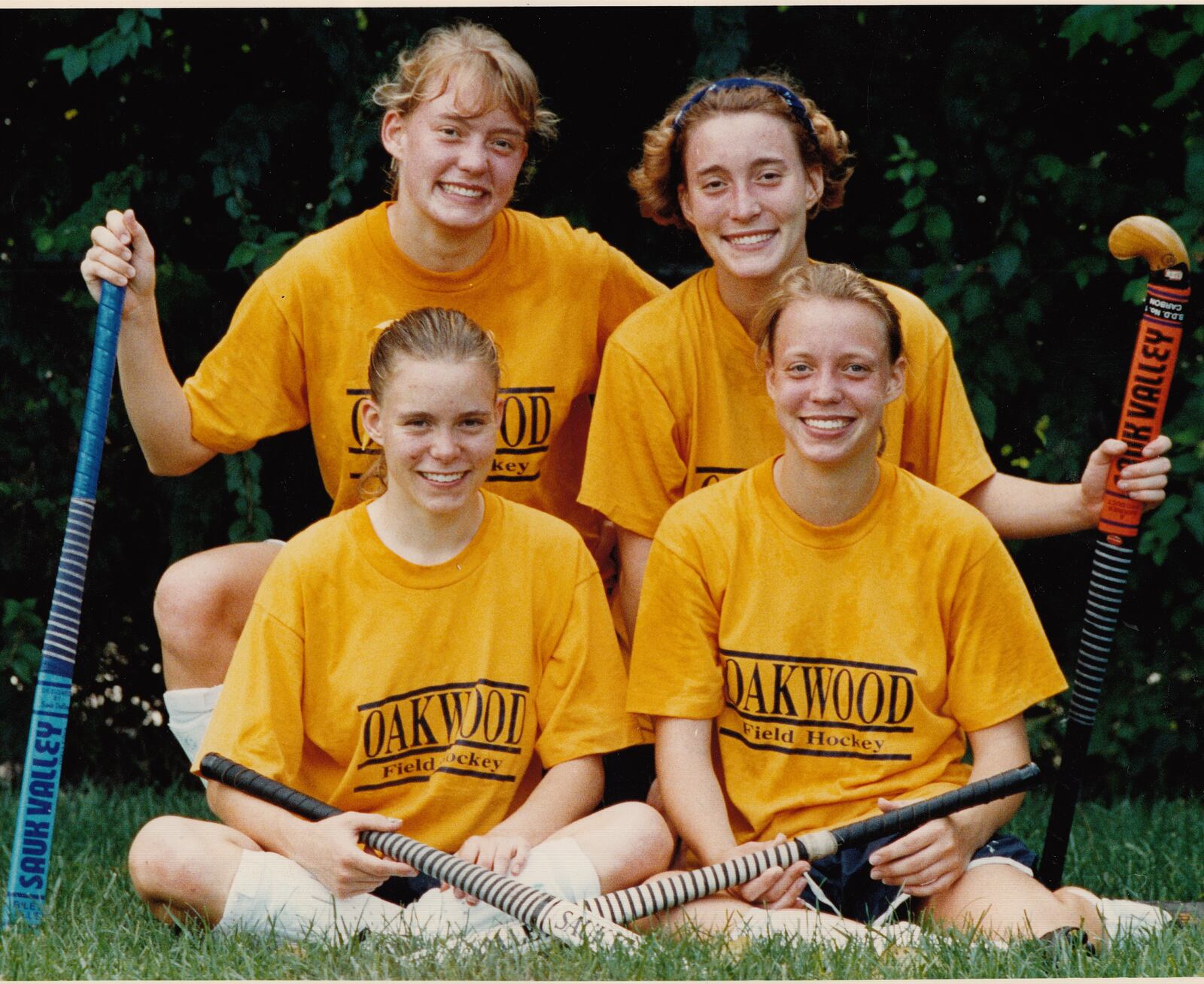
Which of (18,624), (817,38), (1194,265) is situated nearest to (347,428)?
(18,624)

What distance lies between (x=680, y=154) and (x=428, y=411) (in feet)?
2.75

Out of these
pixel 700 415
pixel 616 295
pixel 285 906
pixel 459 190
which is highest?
pixel 459 190

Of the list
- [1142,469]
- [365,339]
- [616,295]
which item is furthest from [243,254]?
[1142,469]

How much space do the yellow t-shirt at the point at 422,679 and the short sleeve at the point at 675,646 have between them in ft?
0.26

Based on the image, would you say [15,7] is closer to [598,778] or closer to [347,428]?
[347,428]

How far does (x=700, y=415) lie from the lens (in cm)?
318

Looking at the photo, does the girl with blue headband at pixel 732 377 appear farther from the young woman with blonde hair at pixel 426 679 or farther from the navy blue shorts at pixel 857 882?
the navy blue shorts at pixel 857 882

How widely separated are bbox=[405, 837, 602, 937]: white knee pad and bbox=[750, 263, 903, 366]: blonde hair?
937mm

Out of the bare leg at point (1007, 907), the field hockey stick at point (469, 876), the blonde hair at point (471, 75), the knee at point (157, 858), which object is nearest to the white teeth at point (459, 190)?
the blonde hair at point (471, 75)

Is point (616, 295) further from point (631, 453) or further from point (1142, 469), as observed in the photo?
point (1142, 469)

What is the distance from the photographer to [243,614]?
3250 millimetres

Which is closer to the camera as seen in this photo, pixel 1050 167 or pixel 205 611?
pixel 205 611

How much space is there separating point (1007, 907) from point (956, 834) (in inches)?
5.4

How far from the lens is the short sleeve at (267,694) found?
8.96ft
